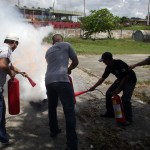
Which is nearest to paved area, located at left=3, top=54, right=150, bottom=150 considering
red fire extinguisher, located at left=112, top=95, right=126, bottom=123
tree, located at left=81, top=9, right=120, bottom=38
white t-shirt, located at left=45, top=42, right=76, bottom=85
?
red fire extinguisher, located at left=112, top=95, right=126, bottom=123

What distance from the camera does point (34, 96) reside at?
27.1 feet

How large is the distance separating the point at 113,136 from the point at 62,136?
987mm

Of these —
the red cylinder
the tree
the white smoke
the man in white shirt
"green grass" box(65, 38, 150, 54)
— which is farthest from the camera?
the tree

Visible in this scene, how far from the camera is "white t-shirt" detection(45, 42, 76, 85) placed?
527 centimetres

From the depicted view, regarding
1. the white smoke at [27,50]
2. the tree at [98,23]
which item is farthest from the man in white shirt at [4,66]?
the tree at [98,23]

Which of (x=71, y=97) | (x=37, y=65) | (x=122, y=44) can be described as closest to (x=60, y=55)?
(x=71, y=97)

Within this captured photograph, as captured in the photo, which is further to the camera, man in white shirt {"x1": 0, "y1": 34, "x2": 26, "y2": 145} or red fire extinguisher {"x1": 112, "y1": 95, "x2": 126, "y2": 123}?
red fire extinguisher {"x1": 112, "y1": 95, "x2": 126, "y2": 123}

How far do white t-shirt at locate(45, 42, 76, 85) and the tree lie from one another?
37.2 metres

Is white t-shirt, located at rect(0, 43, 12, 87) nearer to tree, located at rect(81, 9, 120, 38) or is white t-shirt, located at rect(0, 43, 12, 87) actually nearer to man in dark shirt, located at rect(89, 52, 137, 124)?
man in dark shirt, located at rect(89, 52, 137, 124)

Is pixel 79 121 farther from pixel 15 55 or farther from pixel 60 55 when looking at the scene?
pixel 15 55

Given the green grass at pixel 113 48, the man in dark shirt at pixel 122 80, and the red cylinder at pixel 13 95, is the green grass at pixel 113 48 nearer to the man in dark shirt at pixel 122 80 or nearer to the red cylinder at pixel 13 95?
the man in dark shirt at pixel 122 80

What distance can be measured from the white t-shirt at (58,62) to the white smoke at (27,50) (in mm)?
2925

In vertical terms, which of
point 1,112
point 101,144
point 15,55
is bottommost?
point 101,144

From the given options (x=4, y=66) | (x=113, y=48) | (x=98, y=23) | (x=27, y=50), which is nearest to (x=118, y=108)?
(x=4, y=66)
